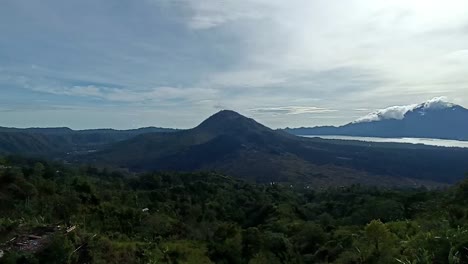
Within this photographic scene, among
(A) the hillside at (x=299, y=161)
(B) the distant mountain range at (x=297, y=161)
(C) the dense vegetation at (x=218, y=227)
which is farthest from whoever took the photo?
(A) the hillside at (x=299, y=161)

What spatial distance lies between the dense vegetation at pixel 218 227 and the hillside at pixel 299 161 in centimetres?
7174

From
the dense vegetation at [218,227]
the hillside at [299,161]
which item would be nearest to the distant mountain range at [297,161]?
the hillside at [299,161]

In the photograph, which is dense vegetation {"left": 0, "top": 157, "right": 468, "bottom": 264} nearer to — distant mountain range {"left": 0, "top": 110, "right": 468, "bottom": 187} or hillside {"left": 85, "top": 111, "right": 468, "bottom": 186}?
distant mountain range {"left": 0, "top": 110, "right": 468, "bottom": 187}

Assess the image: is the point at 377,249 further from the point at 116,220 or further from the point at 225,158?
the point at 225,158

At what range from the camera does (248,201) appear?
52.7 m

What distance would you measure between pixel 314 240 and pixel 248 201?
29743 mm

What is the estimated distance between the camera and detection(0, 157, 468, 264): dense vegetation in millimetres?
13242

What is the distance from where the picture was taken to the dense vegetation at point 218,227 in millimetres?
13242

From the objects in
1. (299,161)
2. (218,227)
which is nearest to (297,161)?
(299,161)

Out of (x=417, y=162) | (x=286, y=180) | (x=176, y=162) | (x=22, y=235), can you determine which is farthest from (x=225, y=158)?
(x=22, y=235)

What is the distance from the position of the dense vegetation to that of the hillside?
7174cm

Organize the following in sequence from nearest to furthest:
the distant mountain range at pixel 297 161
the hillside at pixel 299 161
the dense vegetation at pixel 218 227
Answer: the dense vegetation at pixel 218 227
the distant mountain range at pixel 297 161
the hillside at pixel 299 161

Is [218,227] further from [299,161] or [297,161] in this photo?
[299,161]

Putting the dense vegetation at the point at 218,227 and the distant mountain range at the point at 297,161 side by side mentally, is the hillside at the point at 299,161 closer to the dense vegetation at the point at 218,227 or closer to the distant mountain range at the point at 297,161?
the distant mountain range at the point at 297,161
